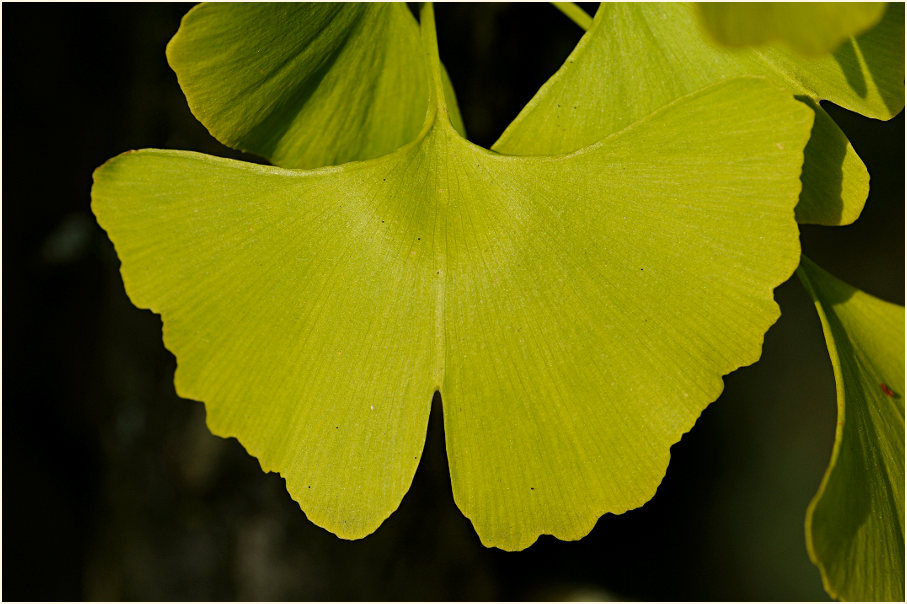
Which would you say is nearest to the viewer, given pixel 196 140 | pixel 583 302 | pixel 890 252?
pixel 583 302

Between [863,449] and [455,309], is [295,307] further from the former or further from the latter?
[863,449]

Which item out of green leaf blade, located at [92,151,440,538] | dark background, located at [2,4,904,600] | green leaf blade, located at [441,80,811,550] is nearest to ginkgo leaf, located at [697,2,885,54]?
green leaf blade, located at [441,80,811,550]

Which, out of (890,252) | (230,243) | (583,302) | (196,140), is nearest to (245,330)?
Answer: (230,243)

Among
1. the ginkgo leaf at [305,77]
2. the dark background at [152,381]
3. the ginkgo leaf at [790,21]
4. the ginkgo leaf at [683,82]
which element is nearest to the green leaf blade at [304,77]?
the ginkgo leaf at [305,77]

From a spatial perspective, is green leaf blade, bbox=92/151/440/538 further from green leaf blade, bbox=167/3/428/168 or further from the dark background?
the dark background

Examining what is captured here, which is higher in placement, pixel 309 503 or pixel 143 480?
pixel 309 503

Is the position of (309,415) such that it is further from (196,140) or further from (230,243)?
(196,140)

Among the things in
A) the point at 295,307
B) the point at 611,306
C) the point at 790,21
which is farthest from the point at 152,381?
the point at 790,21
